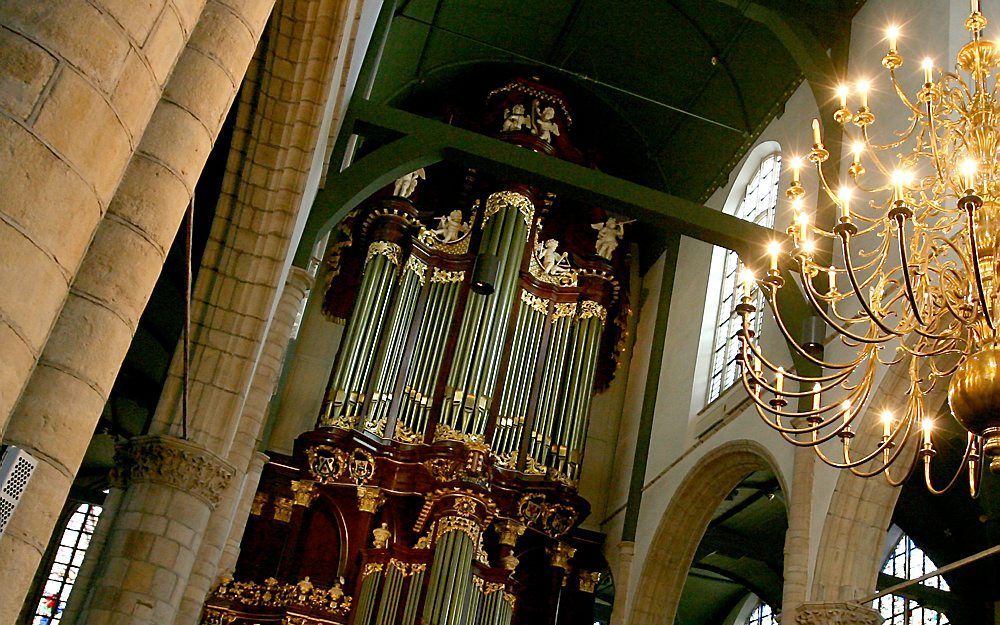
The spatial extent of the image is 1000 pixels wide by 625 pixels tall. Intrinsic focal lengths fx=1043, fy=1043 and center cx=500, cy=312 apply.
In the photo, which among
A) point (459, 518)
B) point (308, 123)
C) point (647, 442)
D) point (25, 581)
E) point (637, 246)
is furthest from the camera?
point (637, 246)

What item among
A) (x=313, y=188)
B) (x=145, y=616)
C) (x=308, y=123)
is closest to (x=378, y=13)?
(x=313, y=188)

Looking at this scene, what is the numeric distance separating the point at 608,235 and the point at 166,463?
9516 millimetres

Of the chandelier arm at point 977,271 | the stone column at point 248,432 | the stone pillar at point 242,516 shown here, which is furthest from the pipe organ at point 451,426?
the chandelier arm at point 977,271

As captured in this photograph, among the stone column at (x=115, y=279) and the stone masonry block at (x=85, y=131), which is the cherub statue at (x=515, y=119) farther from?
the stone masonry block at (x=85, y=131)

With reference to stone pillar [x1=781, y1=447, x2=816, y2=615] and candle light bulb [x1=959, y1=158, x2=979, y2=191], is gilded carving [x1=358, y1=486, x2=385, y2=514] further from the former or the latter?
candle light bulb [x1=959, y1=158, x2=979, y2=191]

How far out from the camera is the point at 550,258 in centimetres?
1515

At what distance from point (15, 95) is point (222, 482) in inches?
198

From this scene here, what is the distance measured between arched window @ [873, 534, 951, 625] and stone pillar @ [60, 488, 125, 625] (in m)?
9.70

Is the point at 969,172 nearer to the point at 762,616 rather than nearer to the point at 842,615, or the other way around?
the point at 842,615

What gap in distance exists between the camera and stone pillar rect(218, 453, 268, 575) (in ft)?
37.8

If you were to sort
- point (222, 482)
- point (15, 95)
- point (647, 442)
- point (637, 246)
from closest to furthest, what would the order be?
point (15, 95) < point (222, 482) < point (647, 442) < point (637, 246)

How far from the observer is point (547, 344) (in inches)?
567

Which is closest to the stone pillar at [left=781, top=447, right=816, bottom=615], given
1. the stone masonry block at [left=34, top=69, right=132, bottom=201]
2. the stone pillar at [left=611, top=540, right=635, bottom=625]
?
the stone pillar at [left=611, top=540, right=635, bottom=625]

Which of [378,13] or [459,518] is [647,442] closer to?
[459,518]
